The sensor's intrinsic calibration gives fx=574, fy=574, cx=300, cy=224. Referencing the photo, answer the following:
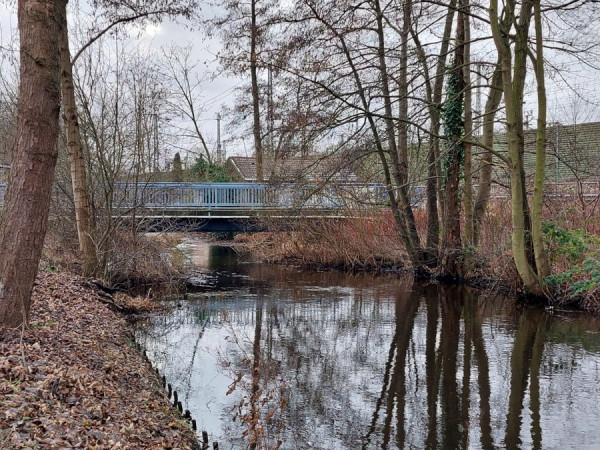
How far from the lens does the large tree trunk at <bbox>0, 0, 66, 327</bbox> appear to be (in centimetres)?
536

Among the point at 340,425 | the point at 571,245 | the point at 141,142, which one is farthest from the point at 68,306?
the point at 571,245

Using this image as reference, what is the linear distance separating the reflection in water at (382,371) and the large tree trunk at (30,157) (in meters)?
2.43

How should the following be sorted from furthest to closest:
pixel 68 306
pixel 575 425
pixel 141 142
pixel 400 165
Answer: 1. pixel 400 165
2. pixel 141 142
3. pixel 68 306
4. pixel 575 425

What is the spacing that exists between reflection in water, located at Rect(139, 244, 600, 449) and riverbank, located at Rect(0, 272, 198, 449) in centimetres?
78

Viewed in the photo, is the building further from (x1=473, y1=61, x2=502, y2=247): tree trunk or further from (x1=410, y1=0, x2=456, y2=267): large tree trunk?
(x1=410, y1=0, x2=456, y2=267): large tree trunk

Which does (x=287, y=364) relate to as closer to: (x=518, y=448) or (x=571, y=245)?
(x=518, y=448)

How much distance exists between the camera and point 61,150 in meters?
13.4

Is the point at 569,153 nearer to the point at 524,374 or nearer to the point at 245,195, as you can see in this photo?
Answer: the point at 524,374

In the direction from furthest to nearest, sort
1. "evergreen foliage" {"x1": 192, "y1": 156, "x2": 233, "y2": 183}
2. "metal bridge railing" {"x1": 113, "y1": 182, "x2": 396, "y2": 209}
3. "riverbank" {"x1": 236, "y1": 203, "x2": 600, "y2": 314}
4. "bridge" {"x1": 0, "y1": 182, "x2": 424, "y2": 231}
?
"evergreen foliage" {"x1": 192, "y1": 156, "x2": 233, "y2": 183}, "bridge" {"x1": 0, "y1": 182, "x2": 424, "y2": 231}, "metal bridge railing" {"x1": 113, "y1": 182, "x2": 396, "y2": 209}, "riverbank" {"x1": 236, "y1": 203, "x2": 600, "y2": 314}

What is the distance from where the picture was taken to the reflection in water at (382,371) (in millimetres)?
5918

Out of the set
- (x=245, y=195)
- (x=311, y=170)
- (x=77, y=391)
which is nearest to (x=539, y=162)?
(x=311, y=170)

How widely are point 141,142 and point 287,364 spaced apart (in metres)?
7.12

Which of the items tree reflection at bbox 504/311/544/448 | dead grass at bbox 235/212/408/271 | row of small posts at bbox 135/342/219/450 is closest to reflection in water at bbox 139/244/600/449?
tree reflection at bbox 504/311/544/448

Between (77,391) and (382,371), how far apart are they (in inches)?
182
